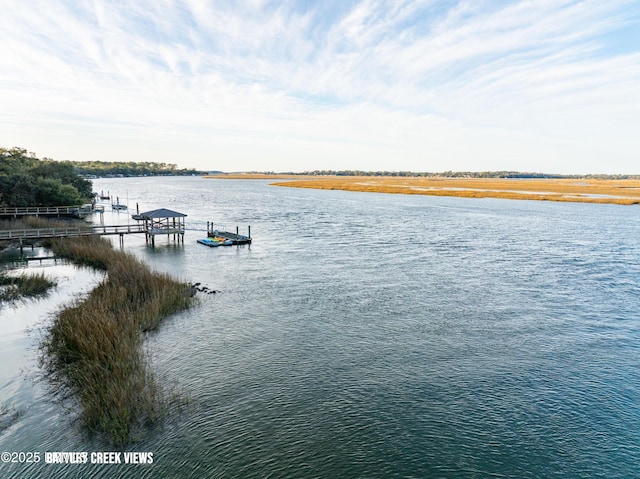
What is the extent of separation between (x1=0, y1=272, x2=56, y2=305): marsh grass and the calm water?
97.1 inches

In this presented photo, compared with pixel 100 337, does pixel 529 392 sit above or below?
below

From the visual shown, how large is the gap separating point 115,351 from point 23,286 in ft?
52.6

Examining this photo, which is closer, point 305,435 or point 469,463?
point 469,463

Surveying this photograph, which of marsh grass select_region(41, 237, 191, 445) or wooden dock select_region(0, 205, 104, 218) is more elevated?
wooden dock select_region(0, 205, 104, 218)

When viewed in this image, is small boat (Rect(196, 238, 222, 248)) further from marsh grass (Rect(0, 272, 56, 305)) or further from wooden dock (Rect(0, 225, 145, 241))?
marsh grass (Rect(0, 272, 56, 305))

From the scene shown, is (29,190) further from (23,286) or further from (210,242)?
(23,286)

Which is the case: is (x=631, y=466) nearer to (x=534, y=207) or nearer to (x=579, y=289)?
(x=579, y=289)

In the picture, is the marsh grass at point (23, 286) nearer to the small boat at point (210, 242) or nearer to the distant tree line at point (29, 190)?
the small boat at point (210, 242)

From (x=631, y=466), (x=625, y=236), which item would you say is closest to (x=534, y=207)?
(x=625, y=236)

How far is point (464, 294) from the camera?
94.2ft

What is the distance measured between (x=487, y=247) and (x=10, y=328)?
43834mm

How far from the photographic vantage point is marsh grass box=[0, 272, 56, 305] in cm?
2625

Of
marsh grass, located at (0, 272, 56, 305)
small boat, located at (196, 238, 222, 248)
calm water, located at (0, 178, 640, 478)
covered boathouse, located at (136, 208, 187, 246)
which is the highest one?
covered boathouse, located at (136, 208, 187, 246)

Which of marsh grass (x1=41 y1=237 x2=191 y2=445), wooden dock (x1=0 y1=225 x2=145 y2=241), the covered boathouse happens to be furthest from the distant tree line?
marsh grass (x1=41 y1=237 x2=191 y2=445)
